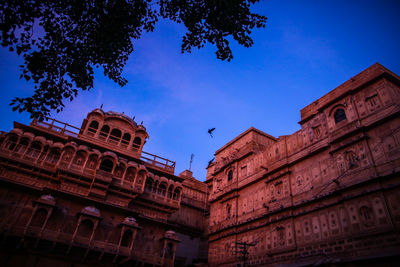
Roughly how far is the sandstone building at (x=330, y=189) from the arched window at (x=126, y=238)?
9415 millimetres

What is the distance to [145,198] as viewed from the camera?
26484 mm

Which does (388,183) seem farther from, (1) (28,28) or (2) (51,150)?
(2) (51,150)

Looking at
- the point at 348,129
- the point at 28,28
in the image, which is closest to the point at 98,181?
the point at 28,28

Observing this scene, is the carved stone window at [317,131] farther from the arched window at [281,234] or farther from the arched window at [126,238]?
the arched window at [126,238]

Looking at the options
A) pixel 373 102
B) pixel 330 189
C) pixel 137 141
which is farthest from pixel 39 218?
pixel 373 102

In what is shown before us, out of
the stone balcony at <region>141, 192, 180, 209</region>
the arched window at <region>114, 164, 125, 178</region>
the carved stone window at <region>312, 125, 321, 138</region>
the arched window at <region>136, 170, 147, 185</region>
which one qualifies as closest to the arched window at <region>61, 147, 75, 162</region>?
the arched window at <region>114, 164, 125, 178</region>

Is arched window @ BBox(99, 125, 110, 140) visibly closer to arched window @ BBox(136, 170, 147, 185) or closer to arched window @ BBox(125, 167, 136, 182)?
arched window @ BBox(125, 167, 136, 182)

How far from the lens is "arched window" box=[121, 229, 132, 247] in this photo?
23161 millimetres

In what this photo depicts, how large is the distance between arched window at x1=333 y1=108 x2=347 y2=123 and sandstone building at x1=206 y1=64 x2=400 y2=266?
9 centimetres

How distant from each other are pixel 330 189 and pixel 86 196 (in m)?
19.6

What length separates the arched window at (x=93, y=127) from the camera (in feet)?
89.3

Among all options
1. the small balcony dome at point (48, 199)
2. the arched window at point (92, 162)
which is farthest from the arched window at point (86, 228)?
the arched window at point (92, 162)

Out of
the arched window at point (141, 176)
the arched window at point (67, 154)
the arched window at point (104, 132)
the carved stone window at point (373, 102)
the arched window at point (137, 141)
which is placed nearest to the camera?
the carved stone window at point (373, 102)

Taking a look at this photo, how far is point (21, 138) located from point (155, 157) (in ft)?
42.0
